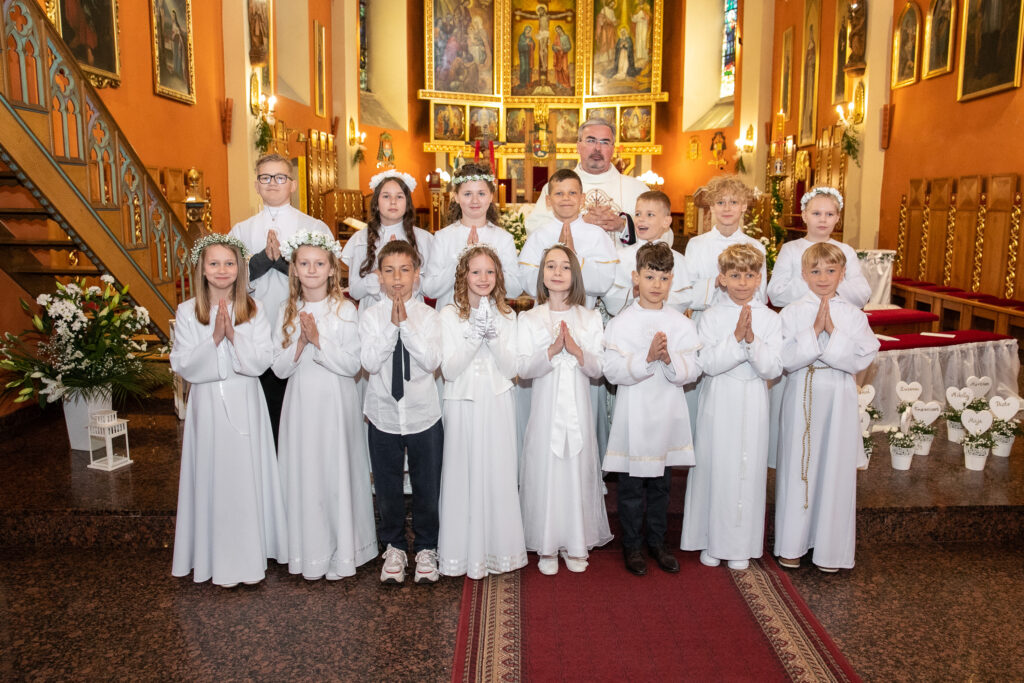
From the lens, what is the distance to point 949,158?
10.9 m

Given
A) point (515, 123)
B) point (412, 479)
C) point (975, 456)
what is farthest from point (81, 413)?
point (515, 123)

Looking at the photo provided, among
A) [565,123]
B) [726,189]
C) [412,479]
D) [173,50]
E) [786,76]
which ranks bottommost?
[412,479]

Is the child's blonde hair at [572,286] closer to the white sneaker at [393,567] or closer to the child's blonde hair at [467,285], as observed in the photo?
the child's blonde hair at [467,285]

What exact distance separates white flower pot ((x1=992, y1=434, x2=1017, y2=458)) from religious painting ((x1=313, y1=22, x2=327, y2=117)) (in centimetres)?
1485

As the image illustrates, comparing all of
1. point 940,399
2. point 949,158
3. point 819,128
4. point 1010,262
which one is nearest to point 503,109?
point 819,128

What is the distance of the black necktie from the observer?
3777 mm

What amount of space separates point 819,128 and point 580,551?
13.7m

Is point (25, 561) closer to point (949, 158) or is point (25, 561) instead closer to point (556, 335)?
point (556, 335)

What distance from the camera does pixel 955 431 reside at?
5.67 m

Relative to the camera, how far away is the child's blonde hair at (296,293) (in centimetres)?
381

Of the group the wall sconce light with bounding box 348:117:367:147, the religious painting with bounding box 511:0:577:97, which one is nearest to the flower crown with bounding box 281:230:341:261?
the wall sconce light with bounding box 348:117:367:147

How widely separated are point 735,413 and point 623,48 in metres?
20.2

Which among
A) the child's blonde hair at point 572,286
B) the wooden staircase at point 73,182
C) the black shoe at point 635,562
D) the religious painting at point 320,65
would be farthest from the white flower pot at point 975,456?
the religious painting at point 320,65

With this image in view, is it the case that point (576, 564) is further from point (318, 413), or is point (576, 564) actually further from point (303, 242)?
point (303, 242)
